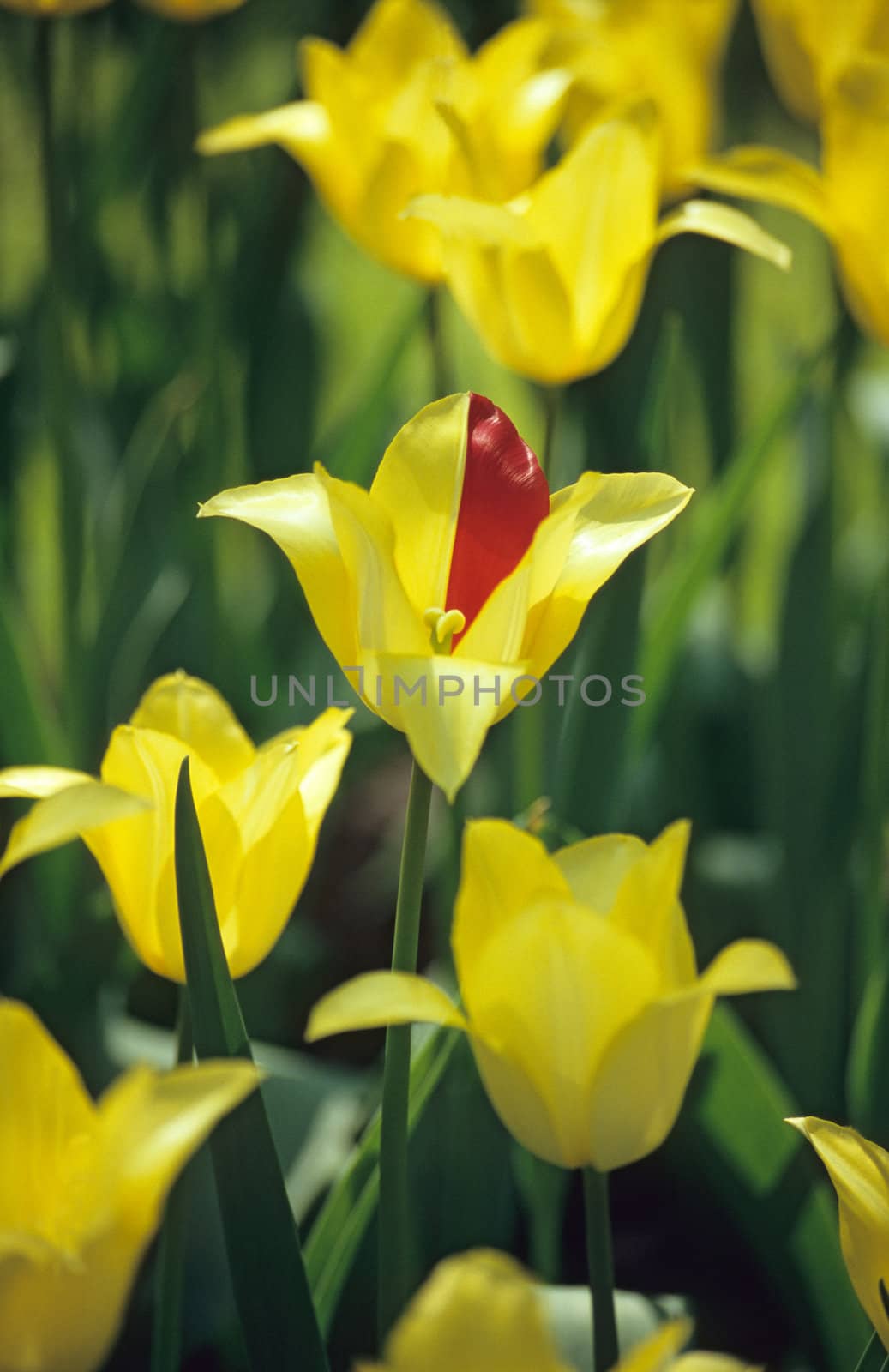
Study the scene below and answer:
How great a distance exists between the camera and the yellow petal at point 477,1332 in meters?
0.31

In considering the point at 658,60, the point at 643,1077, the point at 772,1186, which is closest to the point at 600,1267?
the point at 643,1077

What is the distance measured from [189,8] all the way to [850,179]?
627mm

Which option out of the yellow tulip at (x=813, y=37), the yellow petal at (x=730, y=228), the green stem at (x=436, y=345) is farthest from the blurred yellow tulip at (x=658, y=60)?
the yellow petal at (x=730, y=228)

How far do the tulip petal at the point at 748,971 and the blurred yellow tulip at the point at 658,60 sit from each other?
0.78m

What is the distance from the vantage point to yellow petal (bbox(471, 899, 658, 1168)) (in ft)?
1.40

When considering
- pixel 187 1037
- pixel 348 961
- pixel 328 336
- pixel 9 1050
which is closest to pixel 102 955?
pixel 348 961

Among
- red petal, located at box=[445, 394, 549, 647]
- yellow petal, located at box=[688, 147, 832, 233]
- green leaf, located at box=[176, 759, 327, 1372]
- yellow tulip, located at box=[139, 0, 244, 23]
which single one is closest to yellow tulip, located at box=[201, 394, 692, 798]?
red petal, located at box=[445, 394, 549, 647]

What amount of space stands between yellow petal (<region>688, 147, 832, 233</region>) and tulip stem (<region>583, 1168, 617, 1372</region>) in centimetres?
55

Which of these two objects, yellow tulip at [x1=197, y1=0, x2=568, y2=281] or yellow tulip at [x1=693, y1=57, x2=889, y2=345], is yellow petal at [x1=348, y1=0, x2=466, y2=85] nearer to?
yellow tulip at [x1=197, y1=0, x2=568, y2=281]

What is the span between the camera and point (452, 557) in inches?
20.0

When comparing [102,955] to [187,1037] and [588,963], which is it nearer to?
[187,1037]

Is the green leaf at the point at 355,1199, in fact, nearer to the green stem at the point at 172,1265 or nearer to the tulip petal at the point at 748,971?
the green stem at the point at 172,1265

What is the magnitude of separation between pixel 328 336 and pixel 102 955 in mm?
846

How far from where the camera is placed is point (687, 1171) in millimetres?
1054
